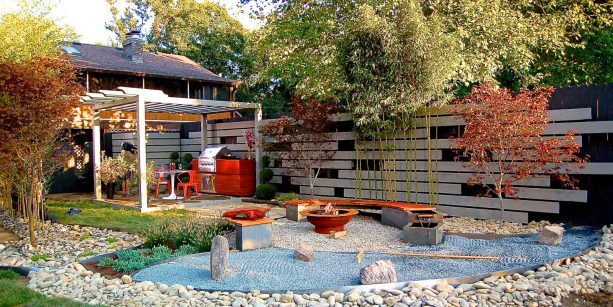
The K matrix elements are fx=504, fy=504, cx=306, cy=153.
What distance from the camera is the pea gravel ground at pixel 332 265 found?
4570 mm

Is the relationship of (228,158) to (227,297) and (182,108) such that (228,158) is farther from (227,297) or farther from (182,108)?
(227,297)

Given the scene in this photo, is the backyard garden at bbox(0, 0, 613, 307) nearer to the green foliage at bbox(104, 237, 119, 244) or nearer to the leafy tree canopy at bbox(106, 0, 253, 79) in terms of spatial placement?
the green foliage at bbox(104, 237, 119, 244)

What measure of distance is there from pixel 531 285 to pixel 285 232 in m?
3.66

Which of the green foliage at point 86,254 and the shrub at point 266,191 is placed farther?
the shrub at point 266,191

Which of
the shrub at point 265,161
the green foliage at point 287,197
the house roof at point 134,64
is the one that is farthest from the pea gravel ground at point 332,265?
the house roof at point 134,64

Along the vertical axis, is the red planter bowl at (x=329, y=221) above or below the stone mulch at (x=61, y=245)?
above

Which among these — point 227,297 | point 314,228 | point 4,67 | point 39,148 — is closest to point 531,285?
point 227,297

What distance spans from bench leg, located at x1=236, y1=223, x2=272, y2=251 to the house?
9079 millimetres

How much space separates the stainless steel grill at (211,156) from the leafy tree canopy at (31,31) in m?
5.54

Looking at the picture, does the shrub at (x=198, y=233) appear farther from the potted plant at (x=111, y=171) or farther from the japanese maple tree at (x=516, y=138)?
the potted plant at (x=111, y=171)

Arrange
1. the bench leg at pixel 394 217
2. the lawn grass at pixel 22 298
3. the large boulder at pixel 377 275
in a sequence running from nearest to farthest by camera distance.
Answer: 1. the lawn grass at pixel 22 298
2. the large boulder at pixel 377 275
3. the bench leg at pixel 394 217

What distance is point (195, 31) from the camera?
28781mm

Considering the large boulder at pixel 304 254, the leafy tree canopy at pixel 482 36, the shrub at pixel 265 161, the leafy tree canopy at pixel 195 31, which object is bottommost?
the large boulder at pixel 304 254

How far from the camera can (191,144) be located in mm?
15742
